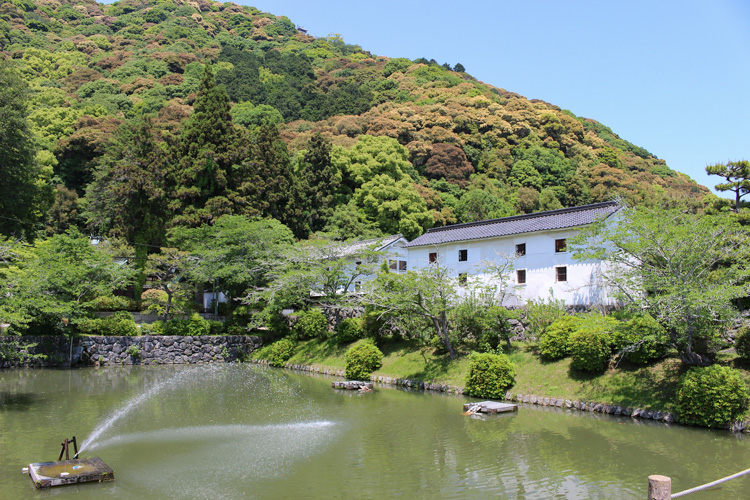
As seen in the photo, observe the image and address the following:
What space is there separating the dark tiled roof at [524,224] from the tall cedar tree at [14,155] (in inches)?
1021

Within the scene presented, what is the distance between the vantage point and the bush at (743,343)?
1443 centimetres

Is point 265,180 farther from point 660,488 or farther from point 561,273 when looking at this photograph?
point 660,488

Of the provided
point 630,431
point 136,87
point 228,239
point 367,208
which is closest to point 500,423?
point 630,431

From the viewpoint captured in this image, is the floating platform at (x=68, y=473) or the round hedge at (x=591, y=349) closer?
the floating platform at (x=68, y=473)

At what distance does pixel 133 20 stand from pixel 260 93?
156 feet

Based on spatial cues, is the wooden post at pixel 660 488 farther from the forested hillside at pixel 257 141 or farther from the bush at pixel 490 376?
the forested hillside at pixel 257 141

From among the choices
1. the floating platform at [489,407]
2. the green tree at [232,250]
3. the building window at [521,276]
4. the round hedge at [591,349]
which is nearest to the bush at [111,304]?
the green tree at [232,250]

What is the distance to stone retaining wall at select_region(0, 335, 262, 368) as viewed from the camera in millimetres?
25281

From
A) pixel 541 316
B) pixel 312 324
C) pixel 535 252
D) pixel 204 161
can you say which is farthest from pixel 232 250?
pixel 541 316

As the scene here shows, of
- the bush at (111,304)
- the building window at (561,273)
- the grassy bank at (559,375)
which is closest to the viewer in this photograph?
the grassy bank at (559,375)

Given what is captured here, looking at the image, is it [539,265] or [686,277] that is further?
[539,265]

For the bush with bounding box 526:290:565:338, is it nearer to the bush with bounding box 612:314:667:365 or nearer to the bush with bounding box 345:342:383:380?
the bush with bounding box 612:314:667:365

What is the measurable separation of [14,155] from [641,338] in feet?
121

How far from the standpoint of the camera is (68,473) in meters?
9.17
